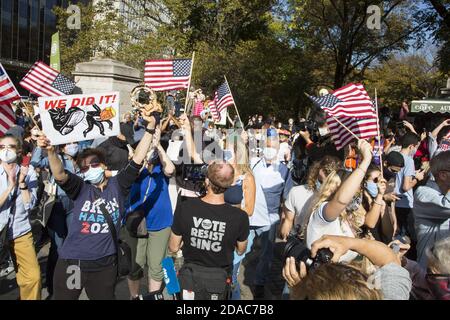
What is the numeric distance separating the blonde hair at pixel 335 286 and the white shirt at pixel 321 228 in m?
1.42

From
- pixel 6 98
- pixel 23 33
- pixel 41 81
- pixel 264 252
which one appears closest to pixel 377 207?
pixel 264 252

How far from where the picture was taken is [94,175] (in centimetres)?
380

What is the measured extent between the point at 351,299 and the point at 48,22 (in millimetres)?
59506

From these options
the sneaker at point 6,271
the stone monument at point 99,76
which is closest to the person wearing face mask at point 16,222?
the sneaker at point 6,271

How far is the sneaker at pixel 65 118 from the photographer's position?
161 inches

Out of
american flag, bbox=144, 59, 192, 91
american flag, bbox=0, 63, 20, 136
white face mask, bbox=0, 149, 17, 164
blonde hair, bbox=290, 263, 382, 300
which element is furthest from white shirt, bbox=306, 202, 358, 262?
american flag, bbox=144, 59, 192, 91

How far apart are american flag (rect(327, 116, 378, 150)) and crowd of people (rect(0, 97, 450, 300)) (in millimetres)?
753

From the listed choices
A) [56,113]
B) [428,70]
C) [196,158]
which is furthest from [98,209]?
[428,70]

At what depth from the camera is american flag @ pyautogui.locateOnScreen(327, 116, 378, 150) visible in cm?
598

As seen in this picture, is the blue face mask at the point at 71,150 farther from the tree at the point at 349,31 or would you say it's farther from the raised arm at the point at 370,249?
the tree at the point at 349,31

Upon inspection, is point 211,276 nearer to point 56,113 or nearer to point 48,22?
point 56,113

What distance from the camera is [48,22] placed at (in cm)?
5434

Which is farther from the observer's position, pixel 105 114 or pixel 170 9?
pixel 170 9

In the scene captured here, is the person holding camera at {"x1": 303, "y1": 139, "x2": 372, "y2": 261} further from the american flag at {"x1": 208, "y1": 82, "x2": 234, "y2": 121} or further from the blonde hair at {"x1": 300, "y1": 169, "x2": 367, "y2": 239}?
the american flag at {"x1": 208, "y1": 82, "x2": 234, "y2": 121}
